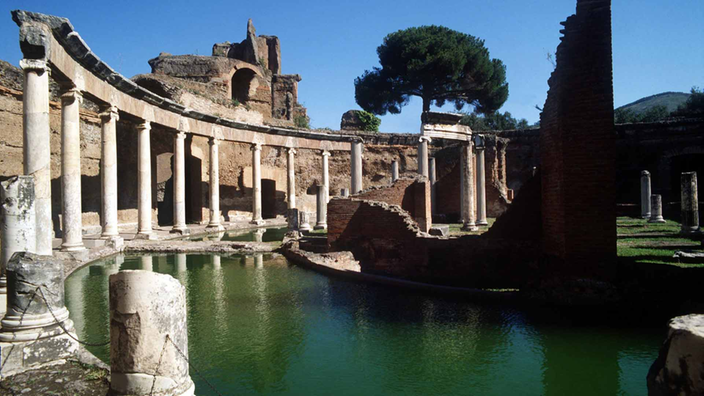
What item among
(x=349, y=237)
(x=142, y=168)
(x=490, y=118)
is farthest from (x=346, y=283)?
(x=490, y=118)

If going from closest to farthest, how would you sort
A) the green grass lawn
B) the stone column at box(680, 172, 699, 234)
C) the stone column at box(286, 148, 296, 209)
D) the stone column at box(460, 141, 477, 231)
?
1. the green grass lawn
2. the stone column at box(680, 172, 699, 234)
3. the stone column at box(460, 141, 477, 231)
4. the stone column at box(286, 148, 296, 209)

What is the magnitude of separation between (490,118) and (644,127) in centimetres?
2445

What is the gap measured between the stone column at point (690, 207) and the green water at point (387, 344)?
10500mm

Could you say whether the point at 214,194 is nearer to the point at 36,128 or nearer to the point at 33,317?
the point at 36,128

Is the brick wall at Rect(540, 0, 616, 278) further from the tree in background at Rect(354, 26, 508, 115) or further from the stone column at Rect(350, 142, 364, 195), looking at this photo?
the tree in background at Rect(354, 26, 508, 115)

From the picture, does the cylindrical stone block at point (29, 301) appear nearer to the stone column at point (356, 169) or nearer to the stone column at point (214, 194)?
the stone column at point (214, 194)

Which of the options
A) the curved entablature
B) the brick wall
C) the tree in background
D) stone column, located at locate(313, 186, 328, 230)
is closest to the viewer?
the brick wall

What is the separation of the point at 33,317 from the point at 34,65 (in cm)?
624

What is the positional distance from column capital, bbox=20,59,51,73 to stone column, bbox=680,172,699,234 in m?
17.1

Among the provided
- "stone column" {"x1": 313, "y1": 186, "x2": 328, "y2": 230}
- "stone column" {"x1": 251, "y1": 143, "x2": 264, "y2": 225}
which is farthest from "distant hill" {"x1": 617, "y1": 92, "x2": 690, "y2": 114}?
"stone column" {"x1": 313, "y1": 186, "x2": 328, "y2": 230}

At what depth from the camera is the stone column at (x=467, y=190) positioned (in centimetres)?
1848

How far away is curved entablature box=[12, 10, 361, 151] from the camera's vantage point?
8977 mm

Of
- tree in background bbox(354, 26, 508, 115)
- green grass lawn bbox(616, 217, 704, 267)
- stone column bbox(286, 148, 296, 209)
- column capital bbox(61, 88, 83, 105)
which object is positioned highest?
tree in background bbox(354, 26, 508, 115)

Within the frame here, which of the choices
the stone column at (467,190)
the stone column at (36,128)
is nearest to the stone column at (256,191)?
the stone column at (467,190)
